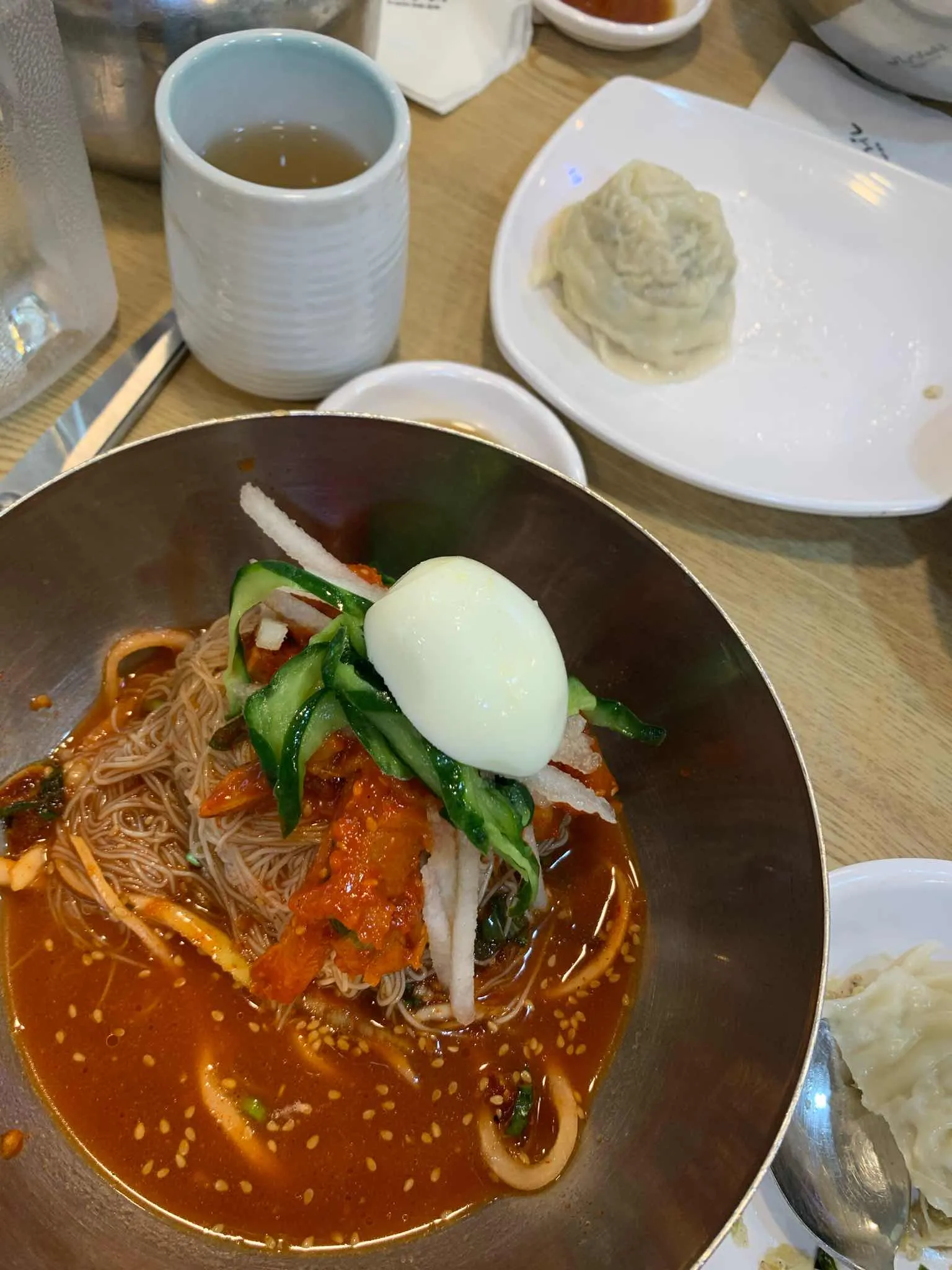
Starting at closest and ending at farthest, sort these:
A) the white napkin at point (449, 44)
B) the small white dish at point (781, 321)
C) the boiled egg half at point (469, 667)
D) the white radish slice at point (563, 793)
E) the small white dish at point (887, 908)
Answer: the boiled egg half at point (469, 667)
the white radish slice at point (563, 793)
the small white dish at point (887, 908)
the small white dish at point (781, 321)
the white napkin at point (449, 44)

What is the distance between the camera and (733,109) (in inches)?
81.9

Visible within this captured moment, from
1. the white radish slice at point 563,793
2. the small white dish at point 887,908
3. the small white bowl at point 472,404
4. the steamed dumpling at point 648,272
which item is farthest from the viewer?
the steamed dumpling at point 648,272

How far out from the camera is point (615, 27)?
2.20 meters

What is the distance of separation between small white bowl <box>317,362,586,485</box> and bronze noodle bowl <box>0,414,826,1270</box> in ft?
0.93

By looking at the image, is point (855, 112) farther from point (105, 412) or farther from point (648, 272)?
point (105, 412)

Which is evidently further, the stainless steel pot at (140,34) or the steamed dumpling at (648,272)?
the steamed dumpling at (648,272)

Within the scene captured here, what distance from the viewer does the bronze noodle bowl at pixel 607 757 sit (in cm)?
98

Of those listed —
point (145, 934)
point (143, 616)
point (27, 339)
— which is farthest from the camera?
point (27, 339)

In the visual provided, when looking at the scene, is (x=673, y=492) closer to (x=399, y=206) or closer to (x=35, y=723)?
(x=399, y=206)

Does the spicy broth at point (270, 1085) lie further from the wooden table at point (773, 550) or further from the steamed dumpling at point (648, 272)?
the steamed dumpling at point (648, 272)

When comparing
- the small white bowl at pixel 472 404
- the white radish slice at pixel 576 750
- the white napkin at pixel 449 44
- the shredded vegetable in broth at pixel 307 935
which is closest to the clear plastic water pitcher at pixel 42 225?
the small white bowl at pixel 472 404

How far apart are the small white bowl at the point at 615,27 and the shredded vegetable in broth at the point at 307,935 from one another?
171 centimetres

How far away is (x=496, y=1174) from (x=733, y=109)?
2.15m

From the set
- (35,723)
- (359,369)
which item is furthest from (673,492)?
(35,723)
